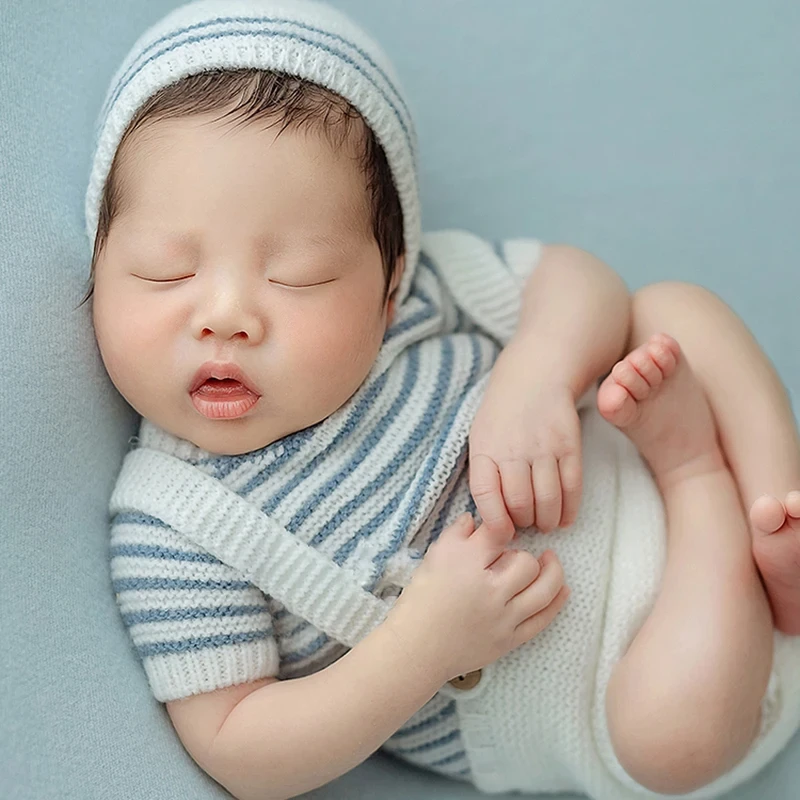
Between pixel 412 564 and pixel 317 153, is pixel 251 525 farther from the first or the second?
pixel 317 153

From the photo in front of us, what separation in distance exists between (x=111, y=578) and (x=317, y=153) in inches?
17.3

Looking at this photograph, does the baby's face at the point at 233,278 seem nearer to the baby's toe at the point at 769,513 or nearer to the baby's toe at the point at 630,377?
the baby's toe at the point at 630,377

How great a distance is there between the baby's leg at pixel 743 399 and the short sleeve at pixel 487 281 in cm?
13

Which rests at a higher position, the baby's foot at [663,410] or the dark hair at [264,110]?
the dark hair at [264,110]

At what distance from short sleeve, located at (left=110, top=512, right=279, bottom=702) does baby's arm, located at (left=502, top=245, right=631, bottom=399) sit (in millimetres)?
363

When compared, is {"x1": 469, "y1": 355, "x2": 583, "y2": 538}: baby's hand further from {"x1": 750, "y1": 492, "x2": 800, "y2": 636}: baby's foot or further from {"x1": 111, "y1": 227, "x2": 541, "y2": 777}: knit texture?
{"x1": 750, "y1": 492, "x2": 800, "y2": 636}: baby's foot

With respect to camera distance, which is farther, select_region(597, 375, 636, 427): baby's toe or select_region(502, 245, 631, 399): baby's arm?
select_region(502, 245, 631, 399): baby's arm

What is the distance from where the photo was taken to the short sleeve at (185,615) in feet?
3.16

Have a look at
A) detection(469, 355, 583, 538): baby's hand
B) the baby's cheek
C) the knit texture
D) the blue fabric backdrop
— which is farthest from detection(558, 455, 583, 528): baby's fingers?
the blue fabric backdrop

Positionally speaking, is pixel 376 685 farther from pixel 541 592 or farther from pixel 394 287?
pixel 394 287

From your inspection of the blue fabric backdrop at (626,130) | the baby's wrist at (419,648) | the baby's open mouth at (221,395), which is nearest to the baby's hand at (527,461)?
the baby's wrist at (419,648)

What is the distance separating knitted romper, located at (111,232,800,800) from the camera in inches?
38.7

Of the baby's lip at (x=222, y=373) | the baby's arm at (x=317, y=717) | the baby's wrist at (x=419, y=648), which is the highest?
the baby's lip at (x=222, y=373)

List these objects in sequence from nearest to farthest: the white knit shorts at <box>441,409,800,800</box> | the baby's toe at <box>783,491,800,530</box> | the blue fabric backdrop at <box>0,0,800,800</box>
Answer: the baby's toe at <box>783,491,800,530</box> → the white knit shorts at <box>441,409,800,800</box> → the blue fabric backdrop at <box>0,0,800,800</box>
